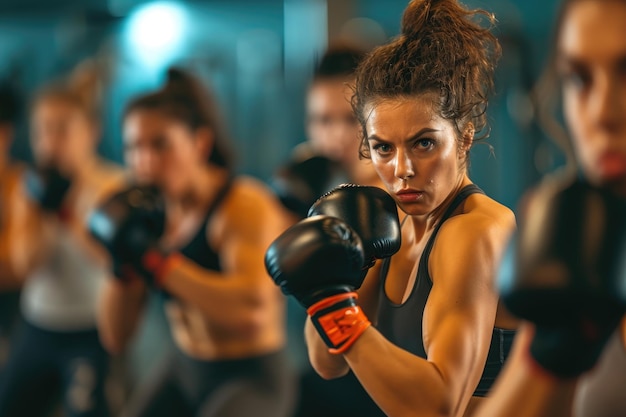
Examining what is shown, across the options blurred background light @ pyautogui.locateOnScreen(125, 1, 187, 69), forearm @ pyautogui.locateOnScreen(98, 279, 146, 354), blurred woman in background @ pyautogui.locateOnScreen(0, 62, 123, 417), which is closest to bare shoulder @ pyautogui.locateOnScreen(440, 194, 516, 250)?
forearm @ pyautogui.locateOnScreen(98, 279, 146, 354)

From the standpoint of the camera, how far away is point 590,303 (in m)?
0.72

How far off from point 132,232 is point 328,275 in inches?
52.3

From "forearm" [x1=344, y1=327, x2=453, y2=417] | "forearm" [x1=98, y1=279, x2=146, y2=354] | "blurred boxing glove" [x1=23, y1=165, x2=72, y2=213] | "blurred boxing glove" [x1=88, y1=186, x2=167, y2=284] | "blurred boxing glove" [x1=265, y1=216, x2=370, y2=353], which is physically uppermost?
"blurred boxing glove" [x1=265, y1=216, x2=370, y2=353]

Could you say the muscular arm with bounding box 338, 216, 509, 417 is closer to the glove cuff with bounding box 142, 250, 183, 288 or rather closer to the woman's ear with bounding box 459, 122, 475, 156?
the woman's ear with bounding box 459, 122, 475, 156

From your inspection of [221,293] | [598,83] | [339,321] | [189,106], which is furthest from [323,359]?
[189,106]

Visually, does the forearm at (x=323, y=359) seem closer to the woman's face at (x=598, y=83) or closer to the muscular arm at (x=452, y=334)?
the muscular arm at (x=452, y=334)

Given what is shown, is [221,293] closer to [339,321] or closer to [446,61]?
[339,321]

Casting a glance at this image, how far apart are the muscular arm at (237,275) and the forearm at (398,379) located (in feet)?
4.18

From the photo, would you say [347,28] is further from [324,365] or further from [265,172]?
[324,365]

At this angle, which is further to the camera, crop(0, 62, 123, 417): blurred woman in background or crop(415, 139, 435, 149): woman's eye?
crop(0, 62, 123, 417): blurred woman in background

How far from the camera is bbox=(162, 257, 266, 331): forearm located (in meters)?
2.17

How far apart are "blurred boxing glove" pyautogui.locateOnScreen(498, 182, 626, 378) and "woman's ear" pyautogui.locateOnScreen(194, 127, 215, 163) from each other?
5.87 ft

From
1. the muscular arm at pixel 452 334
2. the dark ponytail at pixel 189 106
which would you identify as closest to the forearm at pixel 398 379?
the muscular arm at pixel 452 334

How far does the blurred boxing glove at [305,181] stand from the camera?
2344 mm
